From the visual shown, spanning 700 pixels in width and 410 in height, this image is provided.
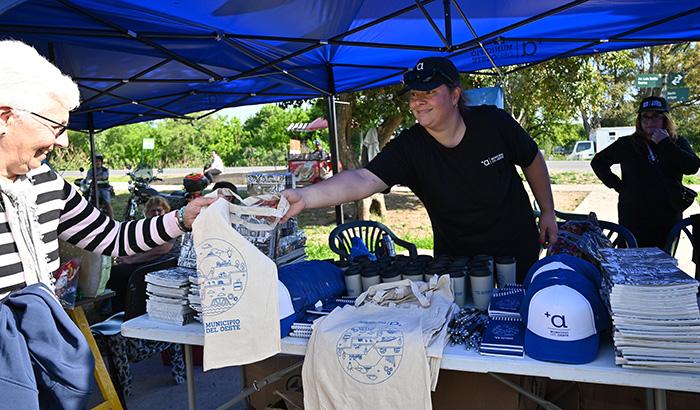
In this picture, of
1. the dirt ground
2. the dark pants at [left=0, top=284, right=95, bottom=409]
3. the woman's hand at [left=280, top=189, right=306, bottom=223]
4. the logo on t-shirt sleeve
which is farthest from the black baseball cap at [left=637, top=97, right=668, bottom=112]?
the dirt ground

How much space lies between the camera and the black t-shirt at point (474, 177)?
2.53 m

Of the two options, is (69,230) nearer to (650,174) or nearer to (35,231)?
(35,231)

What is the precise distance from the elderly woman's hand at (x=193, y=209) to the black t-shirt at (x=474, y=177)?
3.05 feet

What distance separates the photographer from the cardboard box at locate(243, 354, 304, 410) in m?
2.39

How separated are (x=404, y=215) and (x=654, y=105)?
24.4 ft

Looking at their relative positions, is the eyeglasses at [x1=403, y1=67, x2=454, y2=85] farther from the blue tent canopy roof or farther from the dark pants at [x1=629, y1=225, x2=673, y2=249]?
the dark pants at [x1=629, y1=225, x2=673, y2=249]

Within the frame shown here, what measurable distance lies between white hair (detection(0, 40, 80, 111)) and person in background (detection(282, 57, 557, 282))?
1162 millimetres

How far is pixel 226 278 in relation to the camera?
1734 millimetres

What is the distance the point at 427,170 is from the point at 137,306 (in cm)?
170

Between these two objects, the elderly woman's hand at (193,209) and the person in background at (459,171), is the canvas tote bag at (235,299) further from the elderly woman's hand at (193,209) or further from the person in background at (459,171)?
the person in background at (459,171)

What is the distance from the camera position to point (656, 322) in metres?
1.40

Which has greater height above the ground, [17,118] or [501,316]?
[17,118]

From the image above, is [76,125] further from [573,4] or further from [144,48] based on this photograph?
[573,4]

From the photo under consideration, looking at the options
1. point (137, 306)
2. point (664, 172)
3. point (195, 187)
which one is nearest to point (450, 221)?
point (137, 306)
